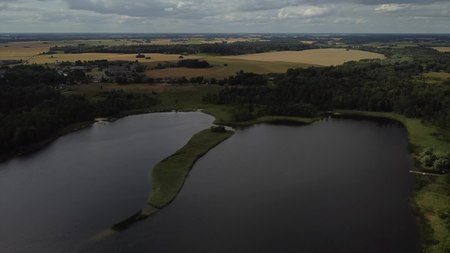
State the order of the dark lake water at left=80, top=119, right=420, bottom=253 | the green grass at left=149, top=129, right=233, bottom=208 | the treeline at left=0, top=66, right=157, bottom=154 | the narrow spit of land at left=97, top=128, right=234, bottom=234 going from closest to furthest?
the dark lake water at left=80, top=119, right=420, bottom=253
the narrow spit of land at left=97, top=128, right=234, bottom=234
the green grass at left=149, top=129, right=233, bottom=208
the treeline at left=0, top=66, right=157, bottom=154

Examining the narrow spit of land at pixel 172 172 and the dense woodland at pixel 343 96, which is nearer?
the narrow spit of land at pixel 172 172

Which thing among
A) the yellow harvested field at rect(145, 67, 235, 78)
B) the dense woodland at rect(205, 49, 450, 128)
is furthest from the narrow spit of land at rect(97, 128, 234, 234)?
the yellow harvested field at rect(145, 67, 235, 78)

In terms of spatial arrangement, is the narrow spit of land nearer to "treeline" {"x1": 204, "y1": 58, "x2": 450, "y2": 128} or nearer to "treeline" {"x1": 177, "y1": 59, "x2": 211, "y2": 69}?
"treeline" {"x1": 204, "y1": 58, "x2": 450, "y2": 128}

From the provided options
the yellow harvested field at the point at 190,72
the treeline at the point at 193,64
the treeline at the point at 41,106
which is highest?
the treeline at the point at 193,64

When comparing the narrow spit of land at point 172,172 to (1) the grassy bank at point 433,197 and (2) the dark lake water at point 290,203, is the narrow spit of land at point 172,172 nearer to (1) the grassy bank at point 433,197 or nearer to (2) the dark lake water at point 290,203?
(2) the dark lake water at point 290,203

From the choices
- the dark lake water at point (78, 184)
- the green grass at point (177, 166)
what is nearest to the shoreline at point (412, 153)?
the green grass at point (177, 166)

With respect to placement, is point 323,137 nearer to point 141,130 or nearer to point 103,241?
point 141,130
